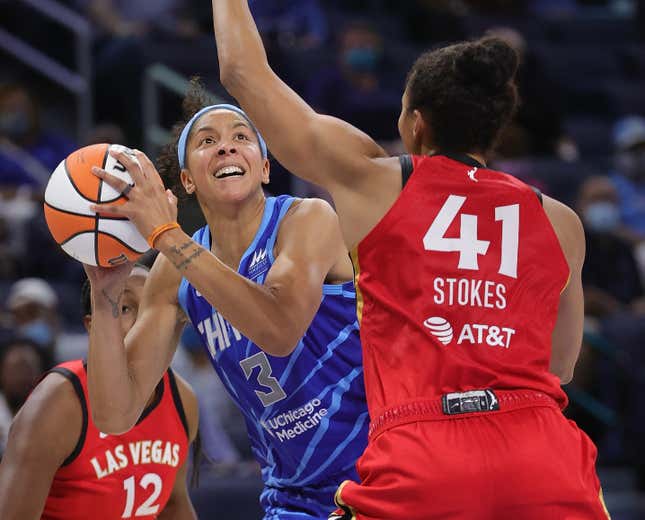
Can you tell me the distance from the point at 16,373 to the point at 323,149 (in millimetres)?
4166

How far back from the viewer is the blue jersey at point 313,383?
12.8 feet

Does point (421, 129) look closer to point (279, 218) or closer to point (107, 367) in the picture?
point (279, 218)

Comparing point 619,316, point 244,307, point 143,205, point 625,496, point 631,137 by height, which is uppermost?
point 143,205

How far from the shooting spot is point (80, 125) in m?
9.96

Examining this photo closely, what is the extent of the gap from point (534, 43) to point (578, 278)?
9.86 metres

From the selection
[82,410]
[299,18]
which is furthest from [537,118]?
[82,410]

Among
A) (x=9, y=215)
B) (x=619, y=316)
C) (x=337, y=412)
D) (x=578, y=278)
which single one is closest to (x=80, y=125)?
(x=9, y=215)

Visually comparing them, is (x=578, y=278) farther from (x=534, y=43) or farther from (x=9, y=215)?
(x=534, y=43)

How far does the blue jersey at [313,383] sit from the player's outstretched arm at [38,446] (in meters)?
0.55

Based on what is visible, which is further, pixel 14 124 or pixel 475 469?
pixel 14 124

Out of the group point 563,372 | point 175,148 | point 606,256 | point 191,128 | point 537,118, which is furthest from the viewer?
point 537,118

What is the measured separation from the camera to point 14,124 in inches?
365

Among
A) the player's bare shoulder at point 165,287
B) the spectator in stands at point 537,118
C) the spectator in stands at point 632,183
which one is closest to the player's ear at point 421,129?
the player's bare shoulder at point 165,287

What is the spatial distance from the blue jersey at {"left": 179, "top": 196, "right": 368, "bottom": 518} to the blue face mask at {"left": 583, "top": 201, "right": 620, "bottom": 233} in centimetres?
589
